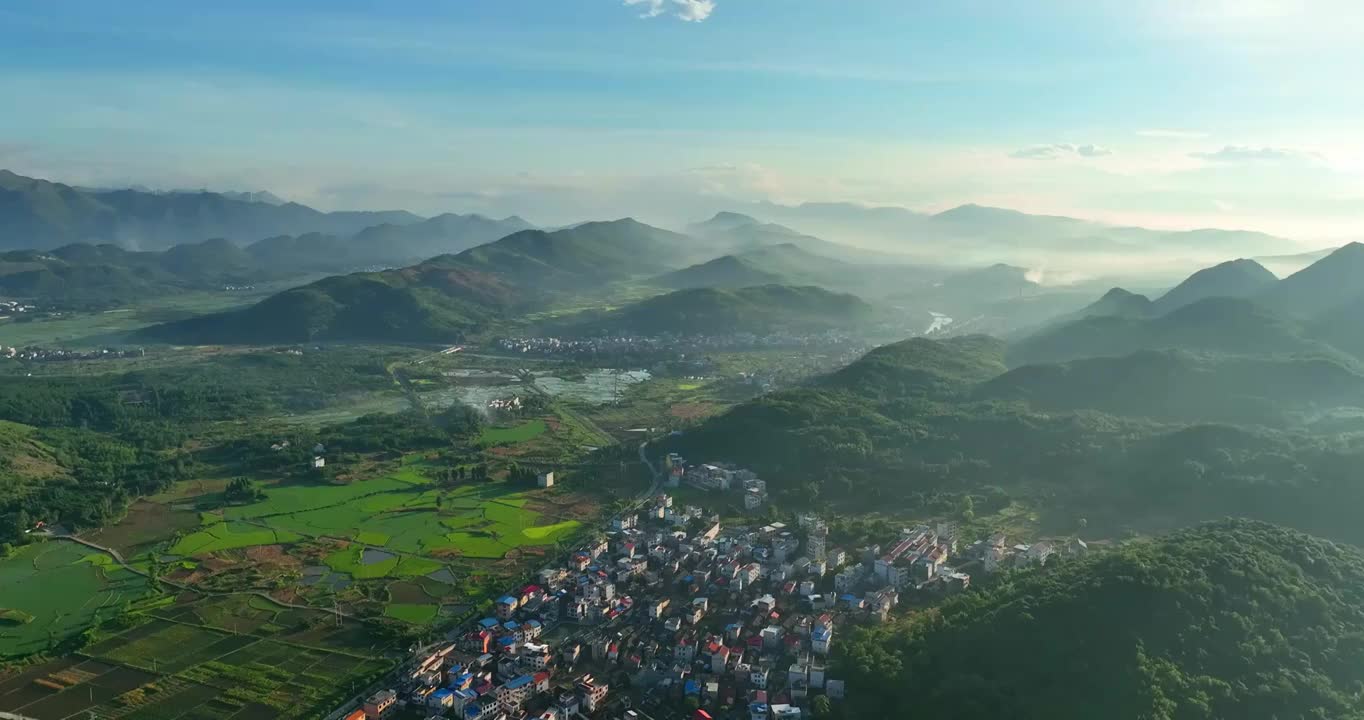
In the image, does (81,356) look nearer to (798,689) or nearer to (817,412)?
(817,412)

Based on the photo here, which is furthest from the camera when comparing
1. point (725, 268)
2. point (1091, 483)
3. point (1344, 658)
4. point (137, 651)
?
point (725, 268)

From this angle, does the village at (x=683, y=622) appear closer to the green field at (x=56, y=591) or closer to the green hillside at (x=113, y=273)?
the green field at (x=56, y=591)

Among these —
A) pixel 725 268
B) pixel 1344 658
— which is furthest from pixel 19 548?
pixel 725 268

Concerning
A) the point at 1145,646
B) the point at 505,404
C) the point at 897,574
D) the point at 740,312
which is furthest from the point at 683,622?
the point at 740,312

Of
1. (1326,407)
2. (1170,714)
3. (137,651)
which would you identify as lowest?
(137,651)

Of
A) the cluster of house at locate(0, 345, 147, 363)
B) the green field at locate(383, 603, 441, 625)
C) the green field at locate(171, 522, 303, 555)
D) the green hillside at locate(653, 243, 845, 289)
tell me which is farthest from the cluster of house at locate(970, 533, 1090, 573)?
the green hillside at locate(653, 243, 845, 289)

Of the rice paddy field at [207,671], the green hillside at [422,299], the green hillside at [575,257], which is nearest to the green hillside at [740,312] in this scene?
the green hillside at [422,299]
